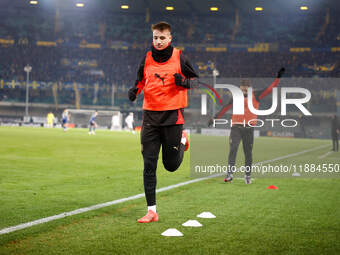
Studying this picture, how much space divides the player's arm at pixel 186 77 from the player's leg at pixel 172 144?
1.68 ft

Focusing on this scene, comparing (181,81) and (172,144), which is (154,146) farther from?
(181,81)

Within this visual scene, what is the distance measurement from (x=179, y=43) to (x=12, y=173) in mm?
49763

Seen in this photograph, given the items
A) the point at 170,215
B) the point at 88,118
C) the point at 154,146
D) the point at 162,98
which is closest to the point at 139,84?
the point at 162,98

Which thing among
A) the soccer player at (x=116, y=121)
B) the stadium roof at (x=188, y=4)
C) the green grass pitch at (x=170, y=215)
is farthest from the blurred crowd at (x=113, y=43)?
the green grass pitch at (x=170, y=215)

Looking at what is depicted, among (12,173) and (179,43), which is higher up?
(179,43)

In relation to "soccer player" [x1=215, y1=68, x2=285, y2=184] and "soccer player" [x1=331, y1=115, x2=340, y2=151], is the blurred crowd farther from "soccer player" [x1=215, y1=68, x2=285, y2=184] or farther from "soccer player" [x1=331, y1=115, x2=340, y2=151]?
"soccer player" [x1=215, y1=68, x2=285, y2=184]

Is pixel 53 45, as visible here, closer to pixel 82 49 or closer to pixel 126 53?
pixel 82 49

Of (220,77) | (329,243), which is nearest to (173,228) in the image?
(329,243)

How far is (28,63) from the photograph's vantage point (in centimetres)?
5916

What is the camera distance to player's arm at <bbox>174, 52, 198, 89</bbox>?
18.1 feet

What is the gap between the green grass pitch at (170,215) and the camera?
4445mm

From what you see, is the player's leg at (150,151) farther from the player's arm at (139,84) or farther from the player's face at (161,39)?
the player's face at (161,39)

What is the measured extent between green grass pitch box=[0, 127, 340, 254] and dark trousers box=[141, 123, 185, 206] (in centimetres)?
47

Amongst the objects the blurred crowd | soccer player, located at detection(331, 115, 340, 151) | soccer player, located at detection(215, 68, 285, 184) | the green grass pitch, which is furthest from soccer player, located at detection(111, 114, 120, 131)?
soccer player, located at detection(215, 68, 285, 184)
